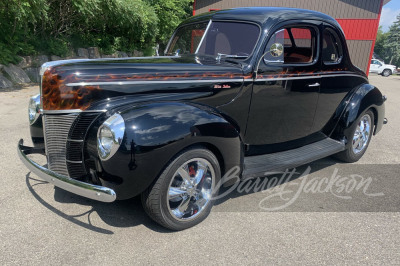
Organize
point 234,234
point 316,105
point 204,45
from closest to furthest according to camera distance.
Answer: point 234,234
point 204,45
point 316,105

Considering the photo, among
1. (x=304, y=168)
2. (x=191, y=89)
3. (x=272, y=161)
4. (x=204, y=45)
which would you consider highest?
(x=204, y=45)

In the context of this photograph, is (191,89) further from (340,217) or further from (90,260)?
(340,217)

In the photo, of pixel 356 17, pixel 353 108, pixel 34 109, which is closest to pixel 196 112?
pixel 34 109

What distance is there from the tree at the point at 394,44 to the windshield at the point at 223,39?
53.4 metres

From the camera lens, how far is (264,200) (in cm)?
340

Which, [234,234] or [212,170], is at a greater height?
[212,170]

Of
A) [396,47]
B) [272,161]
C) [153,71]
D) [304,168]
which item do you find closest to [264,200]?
[272,161]

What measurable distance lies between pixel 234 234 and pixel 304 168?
201cm

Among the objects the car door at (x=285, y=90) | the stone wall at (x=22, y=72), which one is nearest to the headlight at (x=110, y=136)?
the car door at (x=285, y=90)

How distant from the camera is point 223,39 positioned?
3553 millimetres

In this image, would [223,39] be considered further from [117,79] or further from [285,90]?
[117,79]

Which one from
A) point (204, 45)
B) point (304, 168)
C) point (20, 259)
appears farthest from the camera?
point (304, 168)

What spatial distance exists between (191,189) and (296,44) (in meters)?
2.44

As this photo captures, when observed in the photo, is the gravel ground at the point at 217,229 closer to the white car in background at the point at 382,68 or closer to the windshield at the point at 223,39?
the windshield at the point at 223,39
